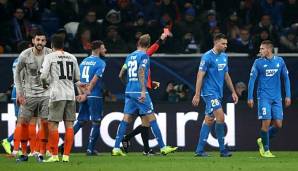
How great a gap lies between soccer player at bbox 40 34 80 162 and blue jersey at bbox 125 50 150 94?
98.1 inches

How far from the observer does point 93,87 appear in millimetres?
19984

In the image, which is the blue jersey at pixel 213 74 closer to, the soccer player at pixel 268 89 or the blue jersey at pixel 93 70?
the soccer player at pixel 268 89

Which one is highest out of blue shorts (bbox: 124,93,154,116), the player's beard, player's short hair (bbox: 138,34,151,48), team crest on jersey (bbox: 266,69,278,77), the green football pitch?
player's short hair (bbox: 138,34,151,48)

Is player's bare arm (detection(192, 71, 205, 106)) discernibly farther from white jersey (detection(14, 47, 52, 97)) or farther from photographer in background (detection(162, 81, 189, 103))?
photographer in background (detection(162, 81, 189, 103))

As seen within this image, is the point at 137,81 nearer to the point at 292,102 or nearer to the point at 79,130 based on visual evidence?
the point at 79,130

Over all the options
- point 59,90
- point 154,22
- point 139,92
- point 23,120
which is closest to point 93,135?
point 139,92

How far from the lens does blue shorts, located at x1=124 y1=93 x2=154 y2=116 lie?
1958 centimetres

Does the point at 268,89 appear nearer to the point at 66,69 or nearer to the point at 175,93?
the point at 175,93

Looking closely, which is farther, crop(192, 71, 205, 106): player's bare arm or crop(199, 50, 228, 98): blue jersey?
crop(199, 50, 228, 98): blue jersey

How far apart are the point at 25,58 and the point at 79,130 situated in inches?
192

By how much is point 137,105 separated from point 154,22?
566cm

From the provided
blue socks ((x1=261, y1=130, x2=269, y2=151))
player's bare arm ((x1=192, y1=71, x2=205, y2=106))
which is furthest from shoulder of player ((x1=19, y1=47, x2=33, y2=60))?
blue socks ((x1=261, y1=130, x2=269, y2=151))

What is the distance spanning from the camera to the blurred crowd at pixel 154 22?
2447 cm

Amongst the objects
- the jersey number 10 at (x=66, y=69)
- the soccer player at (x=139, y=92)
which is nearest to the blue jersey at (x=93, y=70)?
the soccer player at (x=139, y=92)
